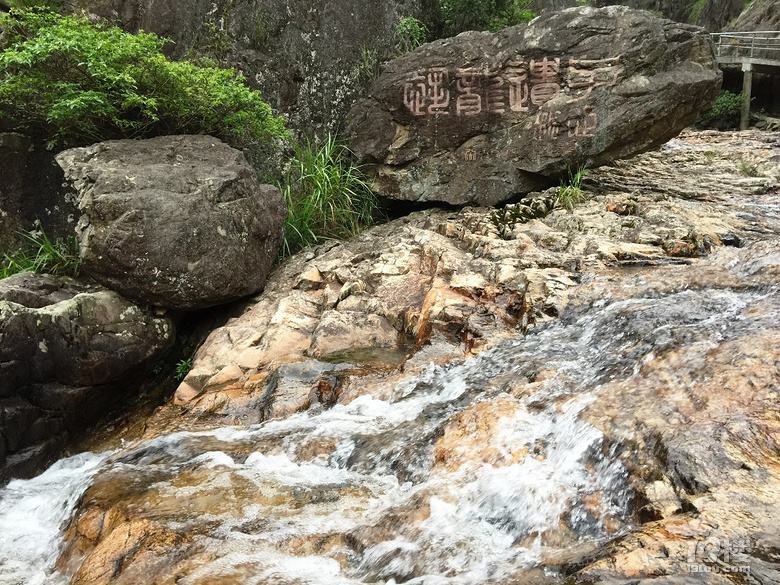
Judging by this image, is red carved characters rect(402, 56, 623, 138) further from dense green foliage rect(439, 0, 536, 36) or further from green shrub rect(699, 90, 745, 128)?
green shrub rect(699, 90, 745, 128)

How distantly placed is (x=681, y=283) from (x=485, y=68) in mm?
3867

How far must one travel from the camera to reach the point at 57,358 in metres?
4.68

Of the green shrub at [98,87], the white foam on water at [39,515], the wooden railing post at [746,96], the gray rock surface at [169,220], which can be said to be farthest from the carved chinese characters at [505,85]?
the wooden railing post at [746,96]

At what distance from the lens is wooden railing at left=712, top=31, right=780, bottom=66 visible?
15.0 m

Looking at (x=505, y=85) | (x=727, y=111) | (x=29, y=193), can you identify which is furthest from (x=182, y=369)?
(x=727, y=111)

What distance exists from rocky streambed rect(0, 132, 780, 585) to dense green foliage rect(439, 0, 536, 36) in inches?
164

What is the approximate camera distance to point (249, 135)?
7.09 metres

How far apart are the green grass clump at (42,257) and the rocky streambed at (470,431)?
1643 mm

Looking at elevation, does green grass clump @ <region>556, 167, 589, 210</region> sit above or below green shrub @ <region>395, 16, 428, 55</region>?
below

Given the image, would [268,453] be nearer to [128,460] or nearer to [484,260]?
[128,460]

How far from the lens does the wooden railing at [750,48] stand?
49.1ft

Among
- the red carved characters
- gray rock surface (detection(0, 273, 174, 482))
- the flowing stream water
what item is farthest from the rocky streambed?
the red carved characters

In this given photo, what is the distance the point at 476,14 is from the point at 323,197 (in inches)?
157

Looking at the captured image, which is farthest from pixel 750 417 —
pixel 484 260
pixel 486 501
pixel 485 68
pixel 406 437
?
pixel 485 68
